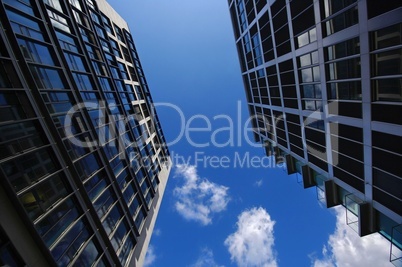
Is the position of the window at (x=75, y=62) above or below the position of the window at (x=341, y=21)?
above

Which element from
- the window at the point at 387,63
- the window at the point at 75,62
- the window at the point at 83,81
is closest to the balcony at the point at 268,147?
the window at the point at 387,63

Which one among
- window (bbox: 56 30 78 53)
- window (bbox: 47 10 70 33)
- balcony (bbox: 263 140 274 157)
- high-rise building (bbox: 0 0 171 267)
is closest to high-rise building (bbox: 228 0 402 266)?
balcony (bbox: 263 140 274 157)

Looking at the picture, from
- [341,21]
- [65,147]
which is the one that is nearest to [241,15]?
[341,21]

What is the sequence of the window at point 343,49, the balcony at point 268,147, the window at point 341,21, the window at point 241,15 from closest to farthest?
the window at point 341,21, the window at point 343,49, the window at point 241,15, the balcony at point 268,147

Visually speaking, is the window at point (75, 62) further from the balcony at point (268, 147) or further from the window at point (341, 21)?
the balcony at point (268, 147)

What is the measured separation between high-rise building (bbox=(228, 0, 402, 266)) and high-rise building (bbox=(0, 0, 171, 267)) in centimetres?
1816

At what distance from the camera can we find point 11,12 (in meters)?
15.6

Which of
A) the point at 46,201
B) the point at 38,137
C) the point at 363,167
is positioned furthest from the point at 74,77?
the point at 363,167

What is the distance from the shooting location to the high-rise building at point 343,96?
1145 cm

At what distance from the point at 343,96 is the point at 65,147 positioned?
18.9m

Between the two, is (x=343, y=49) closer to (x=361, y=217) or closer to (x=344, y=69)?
(x=344, y=69)

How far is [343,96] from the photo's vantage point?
49.1 ft

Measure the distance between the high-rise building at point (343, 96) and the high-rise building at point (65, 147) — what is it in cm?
1816

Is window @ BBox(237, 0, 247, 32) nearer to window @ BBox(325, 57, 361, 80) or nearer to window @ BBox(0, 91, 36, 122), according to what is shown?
window @ BBox(325, 57, 361, 80)
